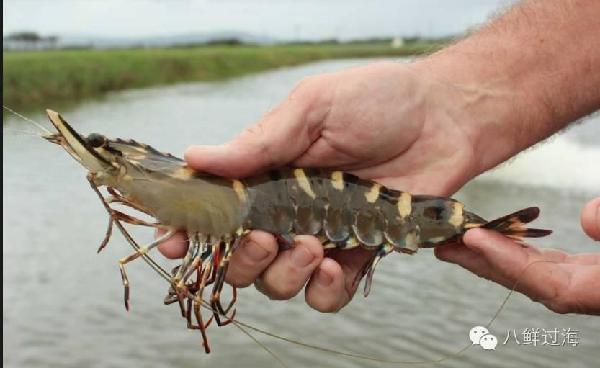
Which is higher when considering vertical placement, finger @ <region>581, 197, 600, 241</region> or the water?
finger @ <region>581, 197, 600, 241</region>

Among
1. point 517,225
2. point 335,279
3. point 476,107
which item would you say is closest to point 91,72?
point 476,107

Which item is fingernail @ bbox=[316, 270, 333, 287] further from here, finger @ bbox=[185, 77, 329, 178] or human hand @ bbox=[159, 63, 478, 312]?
→ finger @ bbox=[185, 77, 329, 178]

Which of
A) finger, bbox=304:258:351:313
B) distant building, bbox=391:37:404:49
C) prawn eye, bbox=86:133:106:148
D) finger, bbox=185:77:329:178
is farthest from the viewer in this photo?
distant building, bbox=391:37:404:49

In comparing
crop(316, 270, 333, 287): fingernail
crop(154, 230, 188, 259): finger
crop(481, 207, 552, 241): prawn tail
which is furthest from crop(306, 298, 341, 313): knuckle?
crop(481, 207, 552, 241): prawn tail

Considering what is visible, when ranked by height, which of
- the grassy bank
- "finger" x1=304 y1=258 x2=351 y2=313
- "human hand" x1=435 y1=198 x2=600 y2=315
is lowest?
"finger" x1=304 y1=258 x2=351 y2=313

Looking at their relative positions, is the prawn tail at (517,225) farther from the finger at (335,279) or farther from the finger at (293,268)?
the finger at (293,268)

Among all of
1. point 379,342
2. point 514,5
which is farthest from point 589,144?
point 514,5

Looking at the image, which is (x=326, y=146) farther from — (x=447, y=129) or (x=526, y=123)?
(x=526, y=123)
